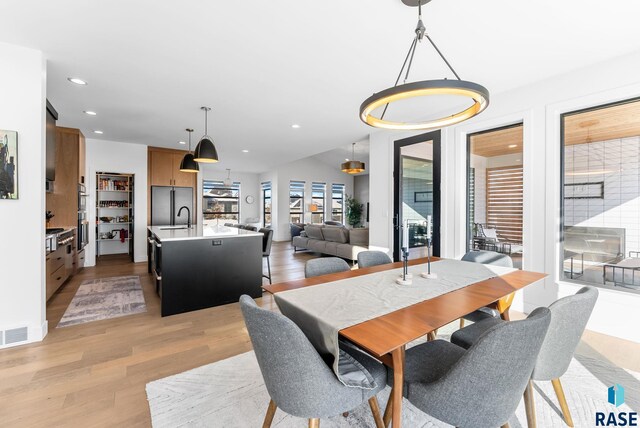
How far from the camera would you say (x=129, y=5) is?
1996 mm

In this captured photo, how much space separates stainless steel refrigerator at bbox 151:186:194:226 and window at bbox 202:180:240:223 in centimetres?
360

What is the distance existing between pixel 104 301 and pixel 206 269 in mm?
1485

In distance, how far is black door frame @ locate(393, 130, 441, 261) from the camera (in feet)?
13.8

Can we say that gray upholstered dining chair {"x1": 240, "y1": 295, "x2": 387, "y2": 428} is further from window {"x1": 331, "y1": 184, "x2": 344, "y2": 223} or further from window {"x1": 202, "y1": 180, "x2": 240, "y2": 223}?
window {"x1": 331, "y1": 184, "x2": 344, "y2": 223}

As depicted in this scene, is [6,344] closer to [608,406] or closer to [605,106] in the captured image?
[608,406]

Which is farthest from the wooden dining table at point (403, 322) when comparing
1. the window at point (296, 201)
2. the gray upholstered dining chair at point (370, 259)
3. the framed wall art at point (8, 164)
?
the window at point (296, 201)

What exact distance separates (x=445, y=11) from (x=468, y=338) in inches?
87.0

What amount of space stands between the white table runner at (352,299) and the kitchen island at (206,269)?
2.11 metres

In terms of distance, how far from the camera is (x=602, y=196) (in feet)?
9.77

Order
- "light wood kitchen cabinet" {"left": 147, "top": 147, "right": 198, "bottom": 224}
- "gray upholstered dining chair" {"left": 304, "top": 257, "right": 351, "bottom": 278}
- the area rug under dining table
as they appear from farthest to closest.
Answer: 1. "light wood kitchen cabinet" {"left": 147, "top": 147, "right": 198, "bottom": 224}
2. "gray upholstered dining chair" {"left": 304, "top": 257, "right": 351, "bottom": 278}
3. the area rug under dining table

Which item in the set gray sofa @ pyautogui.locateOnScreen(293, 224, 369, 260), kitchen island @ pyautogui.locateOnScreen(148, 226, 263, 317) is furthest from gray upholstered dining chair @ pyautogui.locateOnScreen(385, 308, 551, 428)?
gray sofa @ pyautogui.locateOnScreen(293, 224, 369, 260)

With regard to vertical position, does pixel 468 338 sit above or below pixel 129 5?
below

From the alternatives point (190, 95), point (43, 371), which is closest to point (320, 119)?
point (190, 95)

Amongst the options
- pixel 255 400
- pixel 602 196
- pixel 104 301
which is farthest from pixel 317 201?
pixel 255 400
